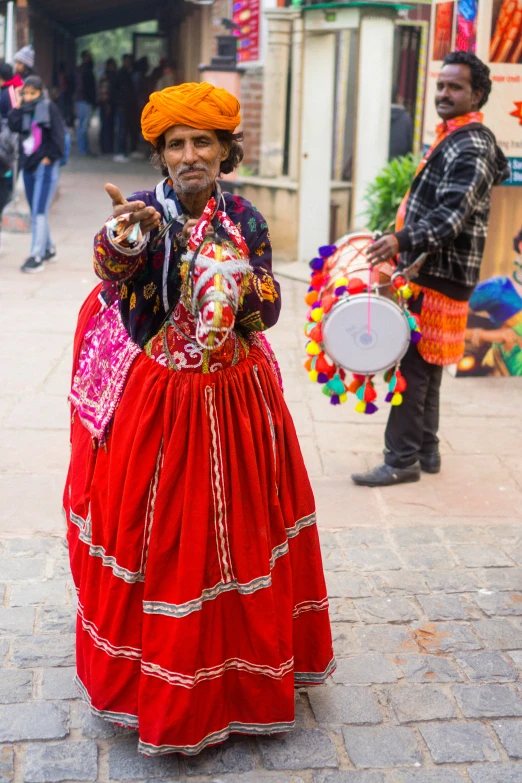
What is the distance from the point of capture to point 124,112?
2109 cm

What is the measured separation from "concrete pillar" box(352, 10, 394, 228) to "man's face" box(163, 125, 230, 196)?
6043 mm

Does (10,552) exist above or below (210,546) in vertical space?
below

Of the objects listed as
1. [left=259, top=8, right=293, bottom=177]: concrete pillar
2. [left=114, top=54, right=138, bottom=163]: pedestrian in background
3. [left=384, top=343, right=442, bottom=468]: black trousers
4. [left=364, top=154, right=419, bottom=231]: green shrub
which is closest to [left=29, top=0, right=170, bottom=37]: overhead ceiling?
[left=114, top=54, right=138, bottom=163]: pedestrian in background

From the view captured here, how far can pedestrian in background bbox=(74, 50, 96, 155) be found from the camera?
71.3ft

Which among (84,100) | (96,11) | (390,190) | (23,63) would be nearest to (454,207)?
(390,190)

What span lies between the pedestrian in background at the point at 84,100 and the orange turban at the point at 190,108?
65.8 ft

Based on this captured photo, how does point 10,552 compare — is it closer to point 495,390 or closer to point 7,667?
point 7,667

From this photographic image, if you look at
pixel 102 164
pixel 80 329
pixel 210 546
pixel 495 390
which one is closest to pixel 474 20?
pixel 495 390

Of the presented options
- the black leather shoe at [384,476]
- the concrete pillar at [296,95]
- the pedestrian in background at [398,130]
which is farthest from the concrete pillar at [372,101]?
the black leather shoe at [384,476]

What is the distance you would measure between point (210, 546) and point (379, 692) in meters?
0.89

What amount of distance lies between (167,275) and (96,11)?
74.8 ft

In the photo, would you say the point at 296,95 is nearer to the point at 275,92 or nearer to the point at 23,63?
the point at 275,92

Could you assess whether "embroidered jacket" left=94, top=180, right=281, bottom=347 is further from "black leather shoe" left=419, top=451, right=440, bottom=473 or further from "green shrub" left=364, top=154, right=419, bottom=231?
"green shrub" left=364, top=154, right=419, bottom=231

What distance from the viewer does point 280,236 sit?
33.5 feet
